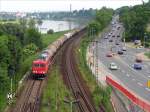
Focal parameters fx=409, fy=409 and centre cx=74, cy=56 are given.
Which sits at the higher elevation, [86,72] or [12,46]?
[12,46]

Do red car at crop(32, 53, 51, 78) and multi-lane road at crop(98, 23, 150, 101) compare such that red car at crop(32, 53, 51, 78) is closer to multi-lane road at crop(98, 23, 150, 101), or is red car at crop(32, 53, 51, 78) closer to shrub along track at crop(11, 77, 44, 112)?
shrub along track at crop(11, 77, 44, 112)

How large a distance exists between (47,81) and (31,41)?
48.4 metres

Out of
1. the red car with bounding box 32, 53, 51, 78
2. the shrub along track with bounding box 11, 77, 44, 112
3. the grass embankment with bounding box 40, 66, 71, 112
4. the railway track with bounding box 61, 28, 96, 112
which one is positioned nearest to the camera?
the shrub along track with bounding box 11, 77, 44, 112

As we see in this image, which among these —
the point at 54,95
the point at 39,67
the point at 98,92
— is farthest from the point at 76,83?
the point at 54,95

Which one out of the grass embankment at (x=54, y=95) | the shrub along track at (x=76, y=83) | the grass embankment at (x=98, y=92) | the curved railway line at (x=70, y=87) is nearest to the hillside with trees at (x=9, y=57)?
the curved railway line at (x=70, y=87)

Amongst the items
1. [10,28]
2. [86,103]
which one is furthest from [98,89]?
[10,28]

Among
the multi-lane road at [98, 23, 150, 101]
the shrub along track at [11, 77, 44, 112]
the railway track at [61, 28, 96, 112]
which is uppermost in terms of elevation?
the shrub along track at [11, 77, 44, 112]

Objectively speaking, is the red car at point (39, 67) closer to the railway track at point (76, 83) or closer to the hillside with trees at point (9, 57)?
the hillside with trees at point (9, 57)

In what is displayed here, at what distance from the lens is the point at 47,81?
58.3 meters

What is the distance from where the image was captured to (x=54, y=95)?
49156 millimetres

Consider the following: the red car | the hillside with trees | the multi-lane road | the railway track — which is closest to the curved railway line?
the railway track

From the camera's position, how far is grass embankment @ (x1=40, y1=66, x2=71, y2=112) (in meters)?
43.8

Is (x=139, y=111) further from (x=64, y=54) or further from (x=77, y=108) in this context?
(x=64, y=54)

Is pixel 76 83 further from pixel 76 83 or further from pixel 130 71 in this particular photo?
pixel 130 71
